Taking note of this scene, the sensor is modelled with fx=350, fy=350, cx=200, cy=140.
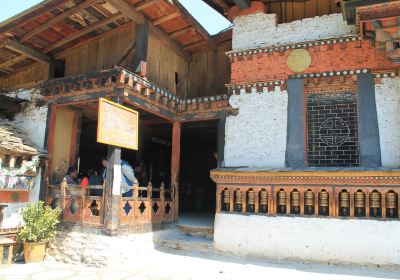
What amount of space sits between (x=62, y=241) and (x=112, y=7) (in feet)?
19.2

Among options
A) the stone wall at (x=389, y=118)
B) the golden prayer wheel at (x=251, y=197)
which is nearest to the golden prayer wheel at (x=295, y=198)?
the golden prayer wheel at (x=251, y=197)

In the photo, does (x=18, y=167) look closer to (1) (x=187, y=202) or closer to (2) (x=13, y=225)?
(2) (x=13, y=225)

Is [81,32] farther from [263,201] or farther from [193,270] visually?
[193,270]

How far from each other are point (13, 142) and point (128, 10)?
14.5ft

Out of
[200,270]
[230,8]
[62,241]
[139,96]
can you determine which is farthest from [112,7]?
[200,270]

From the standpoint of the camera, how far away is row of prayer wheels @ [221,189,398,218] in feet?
23.2

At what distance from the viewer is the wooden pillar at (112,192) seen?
7770 millimetres

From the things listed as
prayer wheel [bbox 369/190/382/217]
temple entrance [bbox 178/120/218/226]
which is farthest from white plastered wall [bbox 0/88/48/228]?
prayer wheel [bbox 369/190/382/217]

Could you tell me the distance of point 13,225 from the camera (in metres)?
8.70

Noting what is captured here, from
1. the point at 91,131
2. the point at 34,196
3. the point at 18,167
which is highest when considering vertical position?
the point at 91,131

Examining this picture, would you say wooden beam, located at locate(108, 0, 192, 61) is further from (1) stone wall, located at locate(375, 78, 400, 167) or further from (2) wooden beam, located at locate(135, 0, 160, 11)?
(1) stone wall, located at locate(375, 78, 400, 167)

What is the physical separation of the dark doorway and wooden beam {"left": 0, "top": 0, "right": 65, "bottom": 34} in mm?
7642

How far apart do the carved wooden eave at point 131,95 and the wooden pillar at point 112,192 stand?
4.75 feet

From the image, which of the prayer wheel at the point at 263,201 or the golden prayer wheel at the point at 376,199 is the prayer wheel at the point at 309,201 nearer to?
the prayer wheel at the point at 263,201
